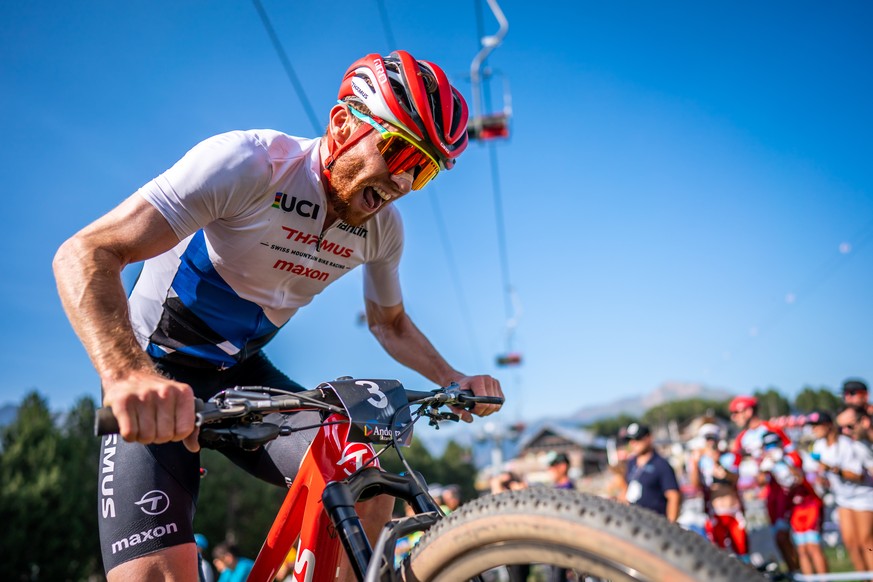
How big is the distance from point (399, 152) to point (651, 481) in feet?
21.9

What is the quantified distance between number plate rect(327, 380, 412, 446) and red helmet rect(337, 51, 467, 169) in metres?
1.07

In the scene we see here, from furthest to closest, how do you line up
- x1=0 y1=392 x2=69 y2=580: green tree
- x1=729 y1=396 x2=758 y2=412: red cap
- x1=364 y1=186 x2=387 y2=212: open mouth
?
x1=0 y1=392 x2=69 y2=580: green tree < x1=729 y1=396 x2=758 y2=412: red cap < x1=364 y1=186 x2=387 y2=212: open mouth

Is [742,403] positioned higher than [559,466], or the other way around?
[742,403]

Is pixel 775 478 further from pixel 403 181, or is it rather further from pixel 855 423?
pixel 403 181

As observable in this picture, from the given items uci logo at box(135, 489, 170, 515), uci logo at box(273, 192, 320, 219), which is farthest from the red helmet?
uci logo at box(135, 489, 170, 515)

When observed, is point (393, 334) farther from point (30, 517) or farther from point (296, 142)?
point (30, 517)

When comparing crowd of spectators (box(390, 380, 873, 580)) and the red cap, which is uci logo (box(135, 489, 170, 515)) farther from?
the red cap

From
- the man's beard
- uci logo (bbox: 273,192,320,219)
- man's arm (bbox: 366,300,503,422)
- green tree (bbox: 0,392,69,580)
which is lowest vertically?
man's arm (bbox: 366,300,503,422)

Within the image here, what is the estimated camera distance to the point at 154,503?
2336mm

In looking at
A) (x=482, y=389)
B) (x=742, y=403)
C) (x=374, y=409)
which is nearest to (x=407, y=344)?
(x=482, y=389)

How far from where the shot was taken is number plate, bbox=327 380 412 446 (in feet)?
6.69

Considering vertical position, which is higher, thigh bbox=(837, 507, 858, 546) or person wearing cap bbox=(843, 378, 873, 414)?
person wearing cap bbox=(843, 378, 873, 414)

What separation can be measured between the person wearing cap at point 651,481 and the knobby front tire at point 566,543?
684 cm

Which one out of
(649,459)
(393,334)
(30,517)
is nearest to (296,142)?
(393,334)
